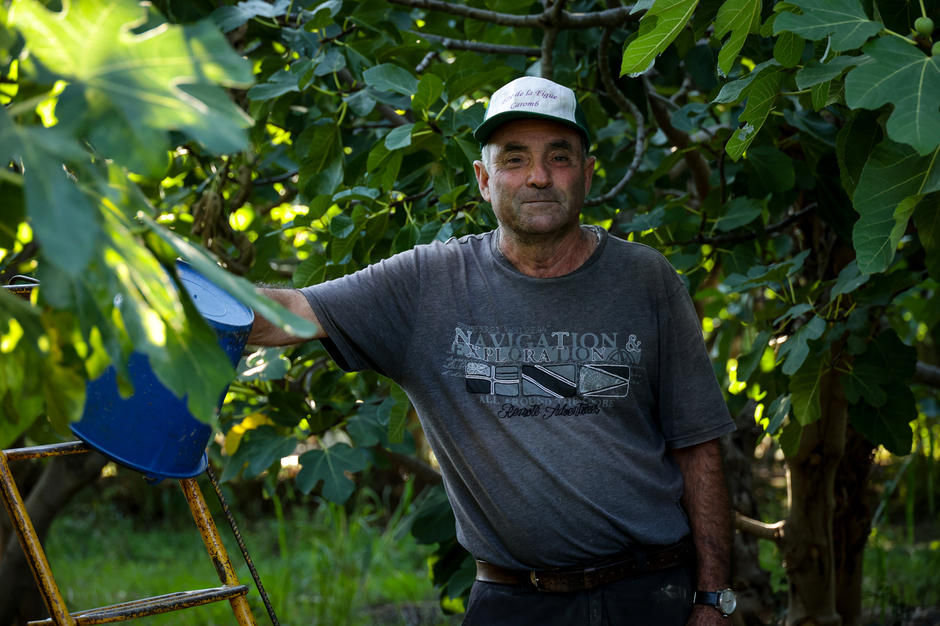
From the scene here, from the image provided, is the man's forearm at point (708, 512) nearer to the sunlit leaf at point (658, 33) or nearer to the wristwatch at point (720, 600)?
the wristwatch at point (720, 600)

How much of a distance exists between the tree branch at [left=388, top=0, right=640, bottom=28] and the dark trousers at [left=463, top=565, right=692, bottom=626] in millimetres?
1423

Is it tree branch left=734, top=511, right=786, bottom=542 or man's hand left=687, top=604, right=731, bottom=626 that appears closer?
man's hand left=687, top=604, right=731, bottom=626

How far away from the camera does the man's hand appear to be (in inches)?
72.7

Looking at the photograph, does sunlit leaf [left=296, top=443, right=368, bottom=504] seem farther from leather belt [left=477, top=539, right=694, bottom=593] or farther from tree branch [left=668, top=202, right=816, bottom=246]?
tree branch [left=668, top=202, right=816, bottom=246]

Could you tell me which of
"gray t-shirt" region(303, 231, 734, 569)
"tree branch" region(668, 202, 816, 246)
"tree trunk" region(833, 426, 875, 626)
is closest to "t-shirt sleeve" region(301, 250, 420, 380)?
"gray t-shirt" region(303, 231, 734, 569)

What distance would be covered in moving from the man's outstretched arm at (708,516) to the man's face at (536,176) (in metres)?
0.61

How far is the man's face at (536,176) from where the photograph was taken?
189cm

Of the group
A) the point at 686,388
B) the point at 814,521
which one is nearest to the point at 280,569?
the point at 814,521

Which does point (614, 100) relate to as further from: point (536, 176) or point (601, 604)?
point (601, 604)

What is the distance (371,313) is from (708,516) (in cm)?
88

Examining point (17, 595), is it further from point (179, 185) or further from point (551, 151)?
point (551, 151)

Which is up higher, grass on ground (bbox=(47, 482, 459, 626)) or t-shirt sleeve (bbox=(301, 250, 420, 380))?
t-shirt sleeve (bbox=(301, 250, 420, 380))

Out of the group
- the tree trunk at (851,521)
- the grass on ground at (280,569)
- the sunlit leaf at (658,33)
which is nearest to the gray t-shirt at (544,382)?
the sunlit leaf at (658,33)

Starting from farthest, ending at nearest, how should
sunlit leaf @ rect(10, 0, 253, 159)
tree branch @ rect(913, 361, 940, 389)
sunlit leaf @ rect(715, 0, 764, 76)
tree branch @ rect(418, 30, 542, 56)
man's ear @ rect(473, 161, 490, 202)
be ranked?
tree branch @ rect(913, 361, 940, 389) → tree branch @ rect(418, 30, 542, 56) → man's ear @ rect(473, 161, 490, 202) → sunlit leaf @ rect(715, 0, 764, 76) → sunlit leaf @ rect(10, 0, 253, 159)
